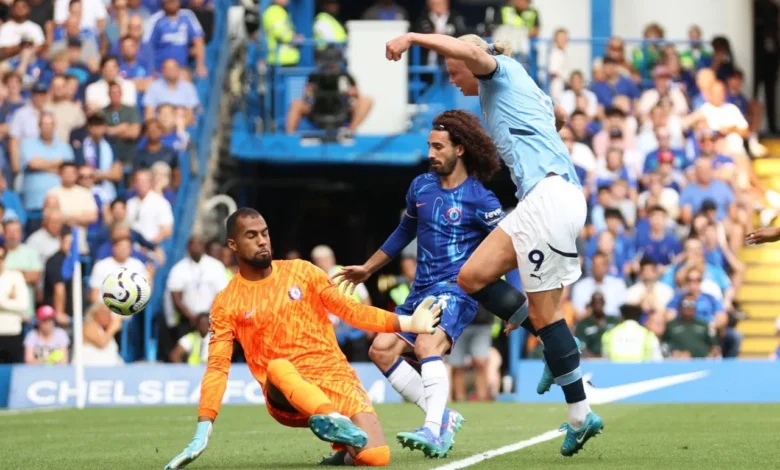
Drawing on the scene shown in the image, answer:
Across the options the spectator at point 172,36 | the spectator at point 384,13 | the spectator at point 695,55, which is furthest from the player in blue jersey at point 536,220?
the spectator at point 695,55

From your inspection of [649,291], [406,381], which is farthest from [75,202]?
[406,381]

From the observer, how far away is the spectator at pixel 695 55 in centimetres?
2327

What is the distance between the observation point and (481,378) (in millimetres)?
17516

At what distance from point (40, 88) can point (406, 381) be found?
475 inches

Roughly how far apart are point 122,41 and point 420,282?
1250 centimetres

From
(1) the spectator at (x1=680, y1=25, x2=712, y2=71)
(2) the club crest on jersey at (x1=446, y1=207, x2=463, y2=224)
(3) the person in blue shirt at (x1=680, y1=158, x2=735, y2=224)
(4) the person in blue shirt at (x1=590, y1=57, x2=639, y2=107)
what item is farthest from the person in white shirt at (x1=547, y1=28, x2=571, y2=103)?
(2) the club crest on jersey at (x1=446, y1=207, x2=463, y2=224)

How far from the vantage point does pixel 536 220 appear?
878cm

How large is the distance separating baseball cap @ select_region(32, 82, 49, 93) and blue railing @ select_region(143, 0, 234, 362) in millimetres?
2018

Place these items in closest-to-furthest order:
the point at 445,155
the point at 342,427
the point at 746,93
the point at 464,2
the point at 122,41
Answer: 1. the point at 342,427
2. the point at 445,155
3. the point at 122,41
4. the point at 746,93
5. the point at 464,2

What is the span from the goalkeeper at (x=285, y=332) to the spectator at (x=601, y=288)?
404 inches

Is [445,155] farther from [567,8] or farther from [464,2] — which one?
[464,2]

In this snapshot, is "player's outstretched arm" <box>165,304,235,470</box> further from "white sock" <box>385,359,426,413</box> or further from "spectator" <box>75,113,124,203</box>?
"spectator" <box>75,113,124,203</box>

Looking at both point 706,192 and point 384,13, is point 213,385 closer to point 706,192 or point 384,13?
point 706,192

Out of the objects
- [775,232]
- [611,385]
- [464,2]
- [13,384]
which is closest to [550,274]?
[775,232]
